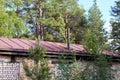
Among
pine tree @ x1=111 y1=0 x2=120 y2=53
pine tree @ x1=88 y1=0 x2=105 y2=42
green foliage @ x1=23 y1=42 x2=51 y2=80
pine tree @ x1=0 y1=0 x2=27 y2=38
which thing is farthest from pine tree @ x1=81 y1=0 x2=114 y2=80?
pine tree @ x1=88 y1=0 x2=105 y2=42

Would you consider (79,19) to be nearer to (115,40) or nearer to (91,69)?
(115,40)

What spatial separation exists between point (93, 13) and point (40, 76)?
34024 millimetres

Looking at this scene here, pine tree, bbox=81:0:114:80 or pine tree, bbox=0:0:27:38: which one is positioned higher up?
pine tree, bbox=0:0:27:38

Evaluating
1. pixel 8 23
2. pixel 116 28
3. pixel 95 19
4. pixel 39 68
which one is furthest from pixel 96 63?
pixel 95 19

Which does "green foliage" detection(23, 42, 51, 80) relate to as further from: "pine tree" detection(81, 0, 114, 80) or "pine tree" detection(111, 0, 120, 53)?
"pine tree" detection(111, 0, 120, 53)

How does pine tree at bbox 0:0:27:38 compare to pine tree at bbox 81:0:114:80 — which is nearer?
pine tree at bbox 81:0:114:80

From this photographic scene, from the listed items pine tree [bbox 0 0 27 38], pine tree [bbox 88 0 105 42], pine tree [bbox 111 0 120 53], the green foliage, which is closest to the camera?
the green foliage

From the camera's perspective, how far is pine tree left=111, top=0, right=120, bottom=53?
37688 millimetres

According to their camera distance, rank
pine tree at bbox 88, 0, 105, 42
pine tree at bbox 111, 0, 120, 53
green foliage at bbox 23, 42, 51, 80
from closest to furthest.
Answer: green foliage at bbox 23, 42, 51, 80 → pine tree at bbox 111, 0, 120, 53 → pine tree at bbox 88, 0, 105, 42

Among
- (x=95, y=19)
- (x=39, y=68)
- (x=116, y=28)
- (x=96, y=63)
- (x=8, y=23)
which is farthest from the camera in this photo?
(x=95, y=19)

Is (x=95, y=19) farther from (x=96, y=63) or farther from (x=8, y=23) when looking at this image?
(x=96, y=63)

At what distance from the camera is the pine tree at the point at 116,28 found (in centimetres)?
3769

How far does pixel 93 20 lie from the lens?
146 feet

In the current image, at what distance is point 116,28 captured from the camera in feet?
124
